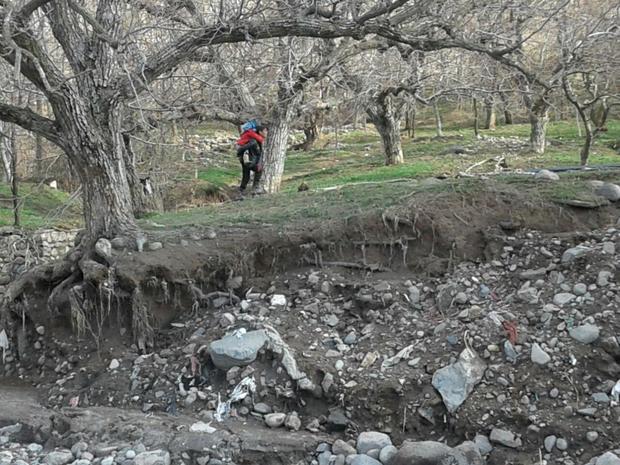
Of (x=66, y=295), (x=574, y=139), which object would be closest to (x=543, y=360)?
(x=66, y=295)

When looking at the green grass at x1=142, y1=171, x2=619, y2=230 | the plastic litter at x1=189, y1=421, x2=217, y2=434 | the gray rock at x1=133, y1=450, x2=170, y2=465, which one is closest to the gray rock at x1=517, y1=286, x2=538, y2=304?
the green grass at x1=142, y1=171, x2=619, y2=230

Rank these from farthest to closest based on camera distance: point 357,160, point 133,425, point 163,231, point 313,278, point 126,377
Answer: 1. point 357,160
2. point 163,231
3. point 313,278
4. point 126,377
5. point 133,425

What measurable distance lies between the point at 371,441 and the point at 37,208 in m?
16.4

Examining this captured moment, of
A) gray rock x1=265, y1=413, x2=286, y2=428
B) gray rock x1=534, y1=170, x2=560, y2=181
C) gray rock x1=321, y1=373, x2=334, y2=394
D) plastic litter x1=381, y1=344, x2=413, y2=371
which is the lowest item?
gray rock x1=265, y1=413, x2=286, y2=428

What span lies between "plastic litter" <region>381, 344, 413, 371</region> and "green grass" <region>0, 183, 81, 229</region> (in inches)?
399

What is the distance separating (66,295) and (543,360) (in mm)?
4768

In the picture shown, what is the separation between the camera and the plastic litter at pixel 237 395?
19.6ft

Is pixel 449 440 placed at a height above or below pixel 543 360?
below

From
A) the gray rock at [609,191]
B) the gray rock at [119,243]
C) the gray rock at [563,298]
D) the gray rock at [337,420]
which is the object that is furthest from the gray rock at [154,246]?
the gray rock at [609,191]

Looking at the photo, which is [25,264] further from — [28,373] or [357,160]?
[357,160]

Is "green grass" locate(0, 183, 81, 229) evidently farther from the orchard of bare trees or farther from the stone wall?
the orchard of bare trees

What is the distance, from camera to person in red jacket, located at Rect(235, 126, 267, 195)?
1300 centimetres

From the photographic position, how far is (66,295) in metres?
7.41

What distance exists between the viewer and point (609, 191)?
7574 millimetres
